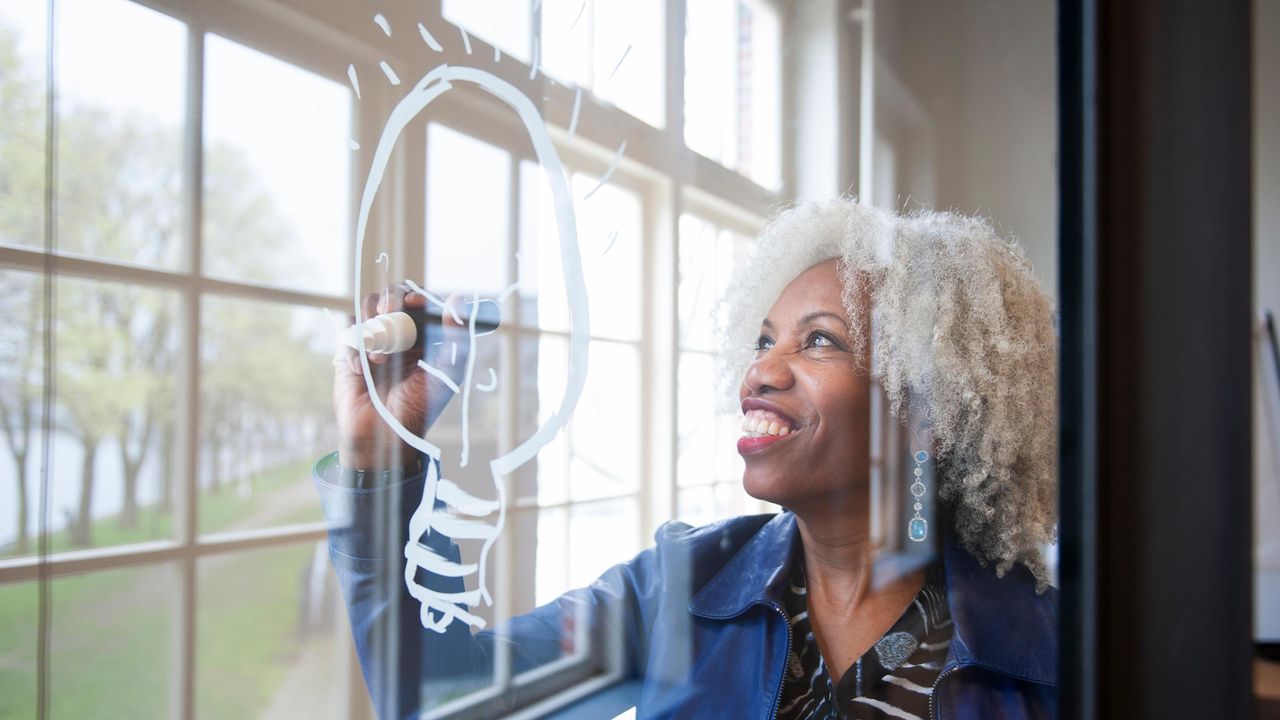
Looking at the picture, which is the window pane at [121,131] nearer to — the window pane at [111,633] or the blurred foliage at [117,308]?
the blurred foliage at [117,308]

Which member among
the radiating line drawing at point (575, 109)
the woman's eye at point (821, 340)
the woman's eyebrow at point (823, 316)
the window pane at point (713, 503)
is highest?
the radiating line drawing at point (575, 109)

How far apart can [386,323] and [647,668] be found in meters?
0.50

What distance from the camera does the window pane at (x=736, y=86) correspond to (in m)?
0.74

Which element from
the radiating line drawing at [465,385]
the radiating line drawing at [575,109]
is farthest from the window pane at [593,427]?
the radiating line drawing at [575,109]

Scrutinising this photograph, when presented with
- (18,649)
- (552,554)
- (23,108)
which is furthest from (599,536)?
(23,108)

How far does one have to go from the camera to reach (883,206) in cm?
67

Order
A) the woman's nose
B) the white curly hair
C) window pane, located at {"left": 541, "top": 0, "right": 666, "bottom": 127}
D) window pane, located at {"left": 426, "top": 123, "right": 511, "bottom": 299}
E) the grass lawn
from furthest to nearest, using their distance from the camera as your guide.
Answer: the grass lawn → window pane, located at {"left": 426, "top": 123, "right": 511, "bottom": 299} → window pane, located at {"left": 541, "top": 0, "right": 666, "bottom": 127} → the woman's nose → the white curly hair

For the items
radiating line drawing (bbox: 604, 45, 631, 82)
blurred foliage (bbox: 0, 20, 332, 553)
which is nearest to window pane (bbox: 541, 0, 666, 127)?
radiating line drawing (bbox: 604, 45, 631, 82)

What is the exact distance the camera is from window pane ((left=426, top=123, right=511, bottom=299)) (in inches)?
37.5

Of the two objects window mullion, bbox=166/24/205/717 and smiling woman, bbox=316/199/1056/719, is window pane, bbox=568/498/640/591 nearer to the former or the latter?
smiling woman, bbox=316/199/1056/719

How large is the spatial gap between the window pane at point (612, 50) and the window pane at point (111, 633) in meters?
0.81

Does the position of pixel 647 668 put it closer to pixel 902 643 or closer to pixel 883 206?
pixel 902 643

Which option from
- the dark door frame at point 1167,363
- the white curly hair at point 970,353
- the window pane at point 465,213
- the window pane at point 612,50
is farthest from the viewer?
the window pane at point 465,213

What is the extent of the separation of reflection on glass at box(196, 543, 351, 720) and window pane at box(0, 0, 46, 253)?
523 mm
